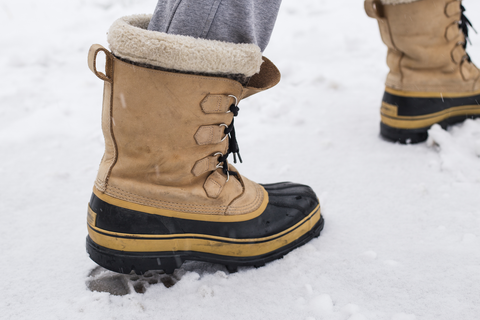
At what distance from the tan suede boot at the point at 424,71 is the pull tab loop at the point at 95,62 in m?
1.01

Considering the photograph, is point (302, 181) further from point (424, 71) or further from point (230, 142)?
point (424, 71)

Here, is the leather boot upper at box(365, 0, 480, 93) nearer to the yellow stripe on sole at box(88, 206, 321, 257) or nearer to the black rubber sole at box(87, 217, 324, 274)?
the yellow stripe on sole at box(88, 206, 321, 257)

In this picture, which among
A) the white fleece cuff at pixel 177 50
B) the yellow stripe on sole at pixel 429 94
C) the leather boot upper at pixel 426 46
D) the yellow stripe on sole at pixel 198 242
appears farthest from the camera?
the yellow stripe on sole at pixel 429 94

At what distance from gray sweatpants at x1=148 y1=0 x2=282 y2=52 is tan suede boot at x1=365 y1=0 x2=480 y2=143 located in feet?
2.59

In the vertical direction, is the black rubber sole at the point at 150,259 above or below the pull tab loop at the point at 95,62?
below

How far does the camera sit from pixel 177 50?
27.4 inches

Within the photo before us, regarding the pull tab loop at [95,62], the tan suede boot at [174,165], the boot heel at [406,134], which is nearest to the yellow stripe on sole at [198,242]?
the tan suede boot at [174,165]

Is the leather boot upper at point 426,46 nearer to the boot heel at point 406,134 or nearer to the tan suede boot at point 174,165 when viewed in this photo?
the boot heel at point 406,134

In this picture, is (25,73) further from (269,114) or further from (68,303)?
(68,303)

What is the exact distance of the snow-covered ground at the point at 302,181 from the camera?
777mm

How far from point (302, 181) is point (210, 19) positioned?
74 cm

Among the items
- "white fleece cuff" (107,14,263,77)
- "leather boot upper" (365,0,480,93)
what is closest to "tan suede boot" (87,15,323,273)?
"white fleece cuff" (107,14,263,77)

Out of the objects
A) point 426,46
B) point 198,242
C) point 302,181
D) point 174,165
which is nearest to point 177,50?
point 174,165

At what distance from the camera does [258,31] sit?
0.81 metres
